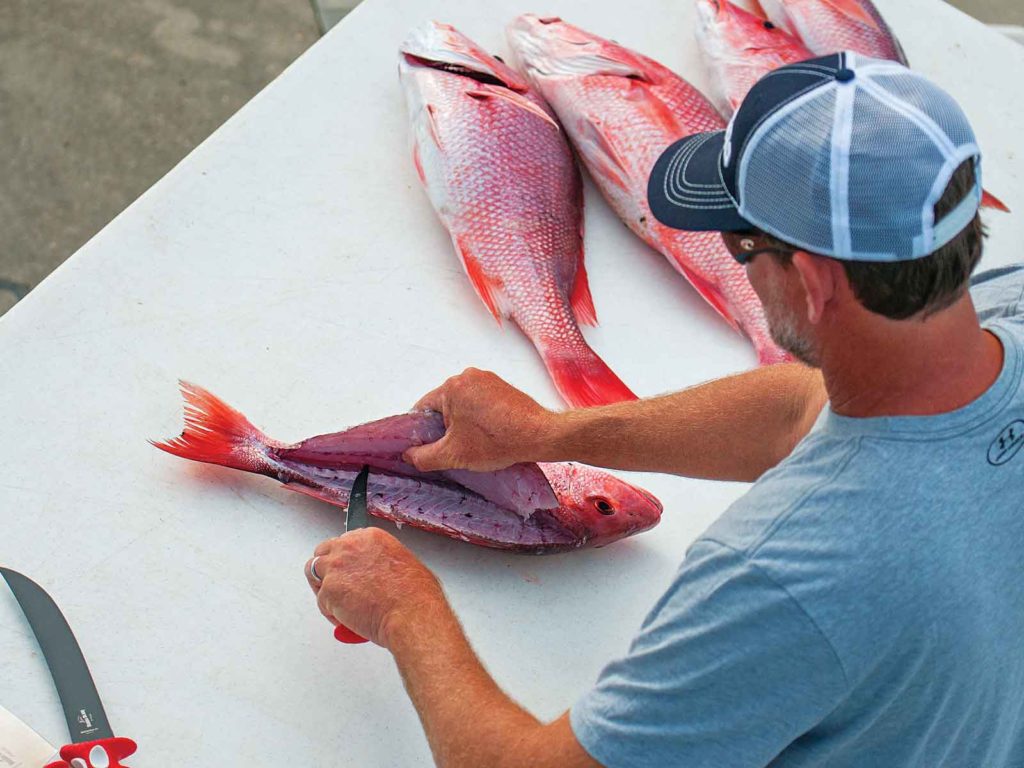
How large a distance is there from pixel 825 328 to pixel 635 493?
0.71m

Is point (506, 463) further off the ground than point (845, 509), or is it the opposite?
point (845, 509)

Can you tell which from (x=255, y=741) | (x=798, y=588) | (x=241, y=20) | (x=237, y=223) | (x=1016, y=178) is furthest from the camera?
(x=241, y=20)

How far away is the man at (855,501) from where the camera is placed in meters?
1.10

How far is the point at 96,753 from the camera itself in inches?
58.6

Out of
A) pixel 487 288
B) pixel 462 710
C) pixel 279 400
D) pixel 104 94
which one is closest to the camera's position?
pixel 462 710

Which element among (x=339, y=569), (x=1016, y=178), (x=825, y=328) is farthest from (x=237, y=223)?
(x=1016, y=178)

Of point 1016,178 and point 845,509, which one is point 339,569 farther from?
point 1016,178

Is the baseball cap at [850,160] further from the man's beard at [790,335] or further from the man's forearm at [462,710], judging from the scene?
the man's forearm at [462,710]

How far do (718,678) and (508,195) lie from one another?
131 centimetres

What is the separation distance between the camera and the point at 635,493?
1.84 metres

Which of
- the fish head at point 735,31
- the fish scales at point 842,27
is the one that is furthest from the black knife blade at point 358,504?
the fish scales at point 842,27

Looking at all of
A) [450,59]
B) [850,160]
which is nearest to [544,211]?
[450,59]

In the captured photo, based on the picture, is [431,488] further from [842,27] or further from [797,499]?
[842,27]

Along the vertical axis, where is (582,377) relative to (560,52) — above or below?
below
